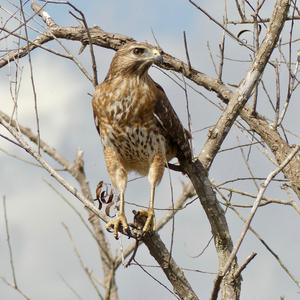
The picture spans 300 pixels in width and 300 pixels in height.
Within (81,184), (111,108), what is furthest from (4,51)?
(81,184)

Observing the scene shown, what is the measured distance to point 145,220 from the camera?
549 cm

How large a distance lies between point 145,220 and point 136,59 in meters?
1.19

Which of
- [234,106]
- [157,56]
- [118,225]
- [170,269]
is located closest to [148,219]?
[118,225]

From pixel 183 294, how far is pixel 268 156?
1.58 metres

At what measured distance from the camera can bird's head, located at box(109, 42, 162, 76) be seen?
236 inches

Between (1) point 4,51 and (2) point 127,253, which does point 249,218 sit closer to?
(1) point 4,51

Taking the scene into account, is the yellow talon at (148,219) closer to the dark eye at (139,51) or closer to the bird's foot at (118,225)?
the bird's foot at (118,225)

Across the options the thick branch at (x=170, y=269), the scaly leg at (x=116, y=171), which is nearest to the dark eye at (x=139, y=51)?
the scaly leg at (x=116, y=171)

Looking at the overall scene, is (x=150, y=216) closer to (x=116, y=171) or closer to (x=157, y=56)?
(x=116, y=171)

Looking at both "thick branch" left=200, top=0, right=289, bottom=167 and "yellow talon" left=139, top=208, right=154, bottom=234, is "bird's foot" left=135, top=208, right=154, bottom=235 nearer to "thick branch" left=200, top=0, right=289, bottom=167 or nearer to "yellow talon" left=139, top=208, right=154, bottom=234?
"yellow talon" left=139, top=208, right=154, bottom=234

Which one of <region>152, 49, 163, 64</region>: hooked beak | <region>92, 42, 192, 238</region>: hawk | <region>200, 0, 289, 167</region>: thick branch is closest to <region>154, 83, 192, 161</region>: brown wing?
<region>92, 42, 192, 238</region>: hawk

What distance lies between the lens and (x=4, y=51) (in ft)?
21.2

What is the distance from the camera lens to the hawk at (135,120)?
5902mm

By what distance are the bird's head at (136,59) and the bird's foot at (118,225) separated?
1036 mm
